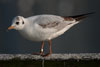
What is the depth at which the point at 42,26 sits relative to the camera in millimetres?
5551

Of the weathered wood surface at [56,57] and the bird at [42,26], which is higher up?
the bird at [42,26]

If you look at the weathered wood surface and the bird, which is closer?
the bird

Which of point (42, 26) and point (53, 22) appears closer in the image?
point (42, 26)

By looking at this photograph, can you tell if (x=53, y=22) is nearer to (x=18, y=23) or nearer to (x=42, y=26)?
(x=42, y=26)

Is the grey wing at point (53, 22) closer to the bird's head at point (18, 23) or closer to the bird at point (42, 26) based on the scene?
the bird at point (42, 26)

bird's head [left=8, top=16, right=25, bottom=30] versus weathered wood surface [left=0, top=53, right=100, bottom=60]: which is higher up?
bird's head [left=8, top=16, right=25, bottom=30]

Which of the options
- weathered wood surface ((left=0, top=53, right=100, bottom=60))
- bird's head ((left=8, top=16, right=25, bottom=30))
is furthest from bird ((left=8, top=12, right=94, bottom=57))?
weathered wood surface ((left=0, top=53, right=100, bottom=60))

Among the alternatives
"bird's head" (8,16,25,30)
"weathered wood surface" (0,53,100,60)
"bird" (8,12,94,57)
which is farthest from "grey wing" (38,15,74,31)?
"weathered wood surface" (0,53,100,60)

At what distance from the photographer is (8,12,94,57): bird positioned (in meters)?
5.42

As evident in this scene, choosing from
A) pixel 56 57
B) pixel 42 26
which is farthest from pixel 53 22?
pixel 56 57

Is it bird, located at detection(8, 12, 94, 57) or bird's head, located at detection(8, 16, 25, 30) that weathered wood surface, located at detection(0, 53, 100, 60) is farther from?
bird's head, located at detection(8, 16, 25, 30)

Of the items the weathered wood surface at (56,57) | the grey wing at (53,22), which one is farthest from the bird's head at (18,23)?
the weathered wood surface at (56,57)

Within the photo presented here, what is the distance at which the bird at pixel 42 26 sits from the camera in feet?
17.8

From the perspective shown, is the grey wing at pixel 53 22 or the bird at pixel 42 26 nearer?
the bird at pixel 42 26
